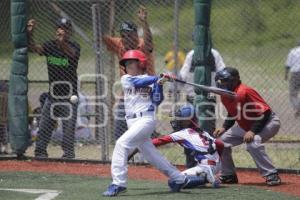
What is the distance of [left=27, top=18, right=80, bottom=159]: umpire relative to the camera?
38.6ft

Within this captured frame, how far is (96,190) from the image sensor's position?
9125mm

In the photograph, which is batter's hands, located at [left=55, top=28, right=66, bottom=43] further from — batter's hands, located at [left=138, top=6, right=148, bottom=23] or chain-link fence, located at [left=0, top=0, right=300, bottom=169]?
batter's hands, located at [left=138, top=6, right=148, bottom=23]

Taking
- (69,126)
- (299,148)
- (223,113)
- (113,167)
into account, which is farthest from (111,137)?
(113,167)

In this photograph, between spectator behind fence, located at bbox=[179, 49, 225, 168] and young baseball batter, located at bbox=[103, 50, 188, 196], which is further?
spectator behind fence, located at bbox=[179, 49, 225, 168]

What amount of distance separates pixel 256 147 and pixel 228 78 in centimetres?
83

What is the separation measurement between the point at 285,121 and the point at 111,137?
2557 mm

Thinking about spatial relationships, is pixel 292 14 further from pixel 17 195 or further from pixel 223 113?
pixel 17 195

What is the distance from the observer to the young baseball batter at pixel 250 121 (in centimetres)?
964

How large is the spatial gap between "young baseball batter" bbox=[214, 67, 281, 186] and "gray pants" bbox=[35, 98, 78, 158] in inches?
105

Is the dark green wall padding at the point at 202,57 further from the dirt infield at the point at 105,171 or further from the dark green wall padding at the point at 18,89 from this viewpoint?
the dark green wall padding at the point at 18,89

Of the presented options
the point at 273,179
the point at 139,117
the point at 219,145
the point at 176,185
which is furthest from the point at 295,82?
the point at 139,117

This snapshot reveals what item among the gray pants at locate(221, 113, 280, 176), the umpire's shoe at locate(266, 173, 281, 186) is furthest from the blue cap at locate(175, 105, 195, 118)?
the umpire's shoe at locate(266, 173, 281, 186)

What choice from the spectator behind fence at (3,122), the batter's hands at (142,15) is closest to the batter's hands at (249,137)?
the batter's hands at (142,15)

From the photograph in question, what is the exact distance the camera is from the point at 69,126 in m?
11.8
